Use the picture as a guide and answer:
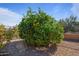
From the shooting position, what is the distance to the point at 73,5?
1912 centimetres

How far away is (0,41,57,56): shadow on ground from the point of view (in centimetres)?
1914

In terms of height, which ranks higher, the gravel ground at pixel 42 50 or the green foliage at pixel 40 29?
the green foliage at pixel 40 29

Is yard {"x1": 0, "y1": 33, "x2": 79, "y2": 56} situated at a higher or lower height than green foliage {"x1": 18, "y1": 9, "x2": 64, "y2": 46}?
lower

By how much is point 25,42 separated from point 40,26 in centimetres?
31

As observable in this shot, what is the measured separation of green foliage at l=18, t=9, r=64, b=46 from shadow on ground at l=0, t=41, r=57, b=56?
77 mm

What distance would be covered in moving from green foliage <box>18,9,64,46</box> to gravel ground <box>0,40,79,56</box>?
86 mm

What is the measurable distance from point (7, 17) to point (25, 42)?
43 centimetres

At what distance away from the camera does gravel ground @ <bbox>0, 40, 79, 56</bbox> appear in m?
19.1

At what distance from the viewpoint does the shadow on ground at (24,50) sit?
62.8 ft

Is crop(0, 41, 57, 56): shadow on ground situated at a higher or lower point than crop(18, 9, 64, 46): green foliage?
lower

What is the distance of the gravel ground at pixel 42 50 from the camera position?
62.7 ft

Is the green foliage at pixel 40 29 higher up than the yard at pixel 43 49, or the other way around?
the green foliage at pixel 40 29

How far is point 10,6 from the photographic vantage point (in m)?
19.1

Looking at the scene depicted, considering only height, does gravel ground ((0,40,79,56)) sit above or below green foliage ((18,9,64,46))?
below
